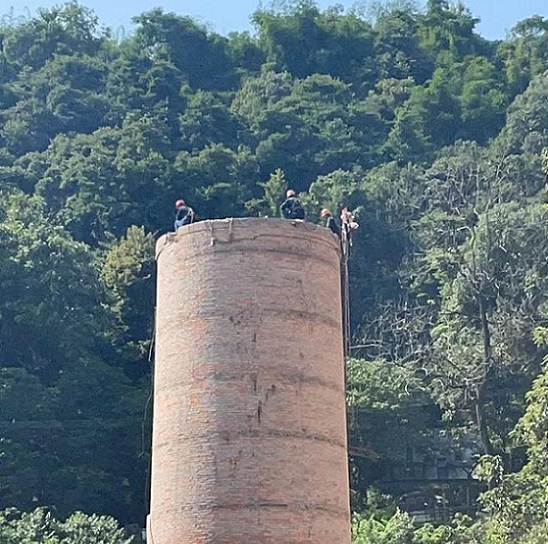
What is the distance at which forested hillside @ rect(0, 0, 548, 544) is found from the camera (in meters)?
41.5

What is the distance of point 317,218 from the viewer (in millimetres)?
53125


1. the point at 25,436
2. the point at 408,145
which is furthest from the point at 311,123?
the point at 25,436

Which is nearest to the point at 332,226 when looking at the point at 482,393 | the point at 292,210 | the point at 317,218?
the point at 292,210

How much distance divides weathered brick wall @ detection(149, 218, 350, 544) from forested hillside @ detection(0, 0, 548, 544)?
17.0 metres

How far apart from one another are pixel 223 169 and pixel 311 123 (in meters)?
8.46

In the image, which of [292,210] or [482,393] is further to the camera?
[482,393]

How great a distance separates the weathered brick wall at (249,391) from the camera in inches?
664

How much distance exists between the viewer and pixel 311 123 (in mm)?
65188

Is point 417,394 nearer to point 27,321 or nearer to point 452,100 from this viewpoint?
point 27,321

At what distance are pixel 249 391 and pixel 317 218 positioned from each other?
36.2m

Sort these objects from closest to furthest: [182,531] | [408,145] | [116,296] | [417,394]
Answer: [182,531]
[417,394]
[116,296]
[408,145]

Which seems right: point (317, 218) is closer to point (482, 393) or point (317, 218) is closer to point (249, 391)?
point (482, 393)

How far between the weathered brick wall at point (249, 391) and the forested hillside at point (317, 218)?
16957 mm

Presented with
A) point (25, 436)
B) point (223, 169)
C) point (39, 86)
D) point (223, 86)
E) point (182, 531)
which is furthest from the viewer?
point (223, 86)
